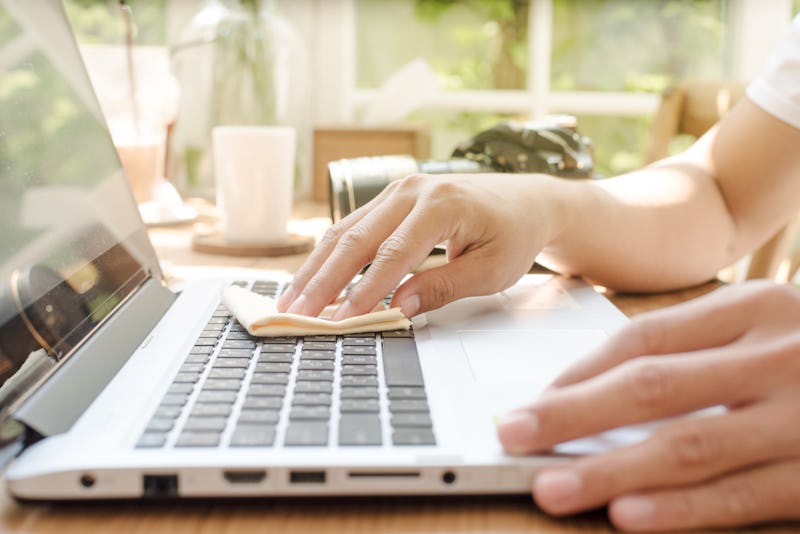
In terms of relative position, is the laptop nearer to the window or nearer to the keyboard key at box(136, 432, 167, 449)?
the keyboard key at box(136, 432, 167, 449)

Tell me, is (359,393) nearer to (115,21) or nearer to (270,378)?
(270,378)

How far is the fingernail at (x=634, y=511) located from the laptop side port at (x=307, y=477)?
12 centimetres

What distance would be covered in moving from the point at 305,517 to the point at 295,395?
78mm

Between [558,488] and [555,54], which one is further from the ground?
[555,54]

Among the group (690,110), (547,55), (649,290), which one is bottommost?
(649,290)

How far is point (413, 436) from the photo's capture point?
346 mm

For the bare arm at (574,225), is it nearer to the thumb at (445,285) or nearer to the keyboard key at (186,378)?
the thumb at (445,285)

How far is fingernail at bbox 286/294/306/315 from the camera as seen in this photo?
1.81 ft

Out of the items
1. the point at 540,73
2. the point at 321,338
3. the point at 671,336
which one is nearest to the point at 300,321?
the point at 321,338

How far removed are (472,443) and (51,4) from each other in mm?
528

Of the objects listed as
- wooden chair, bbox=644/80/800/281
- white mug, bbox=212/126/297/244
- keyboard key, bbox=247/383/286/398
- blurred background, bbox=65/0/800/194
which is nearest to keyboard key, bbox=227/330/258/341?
keyboard key, bbox=247/383/286/398

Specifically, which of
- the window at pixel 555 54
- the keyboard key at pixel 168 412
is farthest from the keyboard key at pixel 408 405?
the window at pixel 555 54

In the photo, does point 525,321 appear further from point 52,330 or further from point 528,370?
point 52,330

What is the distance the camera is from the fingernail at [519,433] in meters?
0.33
